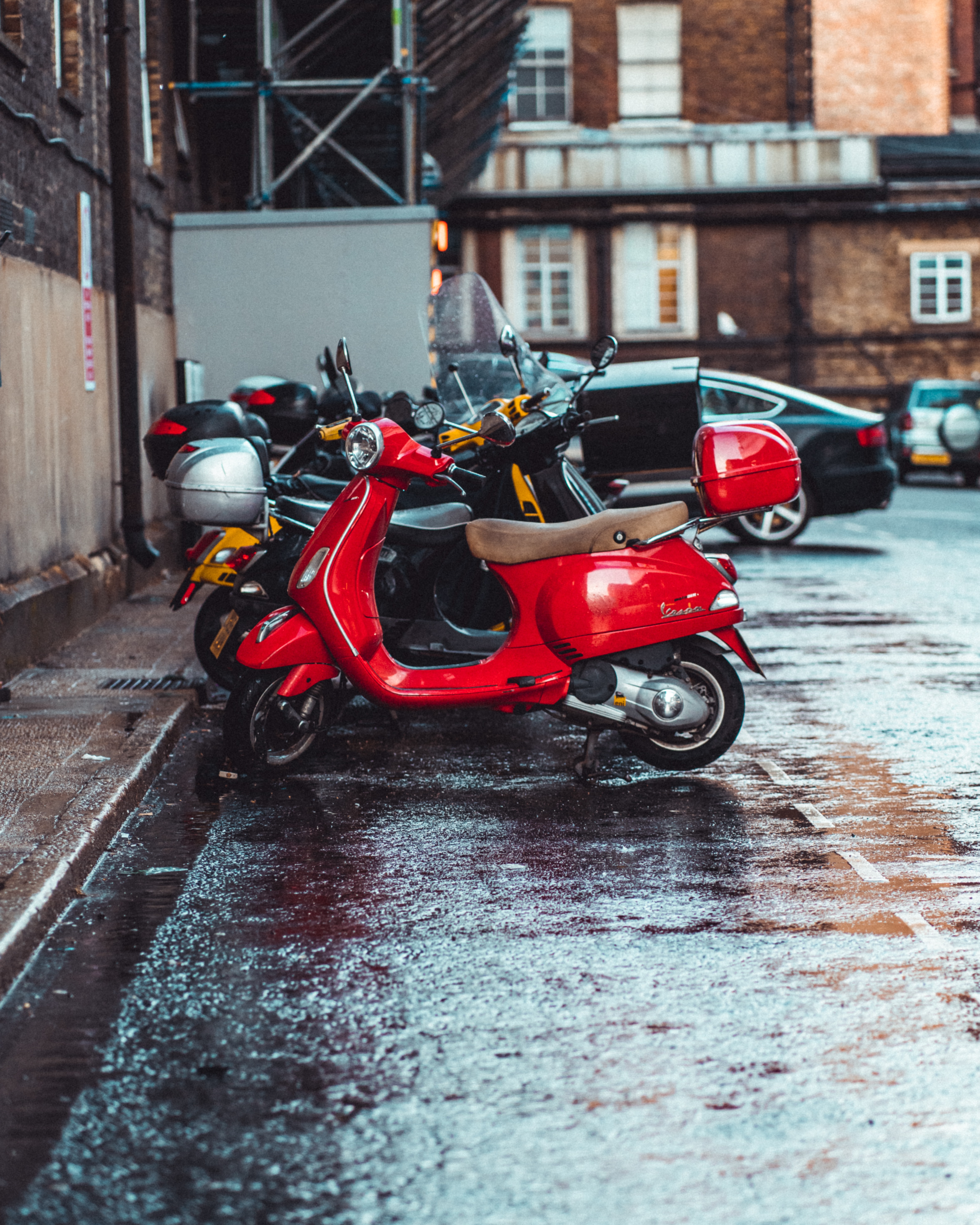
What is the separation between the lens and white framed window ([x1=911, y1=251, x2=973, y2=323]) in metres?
35.9

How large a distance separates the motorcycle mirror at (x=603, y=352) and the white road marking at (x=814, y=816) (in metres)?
2.29

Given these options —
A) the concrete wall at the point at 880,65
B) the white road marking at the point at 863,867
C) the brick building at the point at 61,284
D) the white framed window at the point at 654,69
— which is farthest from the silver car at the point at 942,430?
the white road marking at the point at 863,867

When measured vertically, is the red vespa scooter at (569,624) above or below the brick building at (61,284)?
below

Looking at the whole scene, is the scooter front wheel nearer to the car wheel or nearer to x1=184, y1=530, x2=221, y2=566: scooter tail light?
x1=184, y1=530, x2=221, y2=566: scooter tail light

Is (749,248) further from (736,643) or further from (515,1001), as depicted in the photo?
(515,1001)

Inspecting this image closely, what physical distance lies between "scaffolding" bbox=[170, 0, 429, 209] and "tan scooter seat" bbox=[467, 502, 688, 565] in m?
10.8

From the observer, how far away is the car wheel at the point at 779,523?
17000mm

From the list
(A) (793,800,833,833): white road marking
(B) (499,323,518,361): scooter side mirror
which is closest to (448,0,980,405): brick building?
(B) (499,323,518,361): scooter side mirror

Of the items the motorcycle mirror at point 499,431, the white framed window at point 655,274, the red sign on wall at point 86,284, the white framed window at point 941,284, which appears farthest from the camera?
the white framed window at point 941,284

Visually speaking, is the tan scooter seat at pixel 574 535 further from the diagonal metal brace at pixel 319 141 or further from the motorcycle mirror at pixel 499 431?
the diagonal metal brace at pixel 319 141

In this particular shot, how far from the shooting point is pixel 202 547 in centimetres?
811

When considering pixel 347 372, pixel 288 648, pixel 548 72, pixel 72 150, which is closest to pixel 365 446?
pixel 347 372

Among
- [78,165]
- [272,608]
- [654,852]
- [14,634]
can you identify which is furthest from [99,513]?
[654,852]

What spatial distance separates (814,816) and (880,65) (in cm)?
3586
